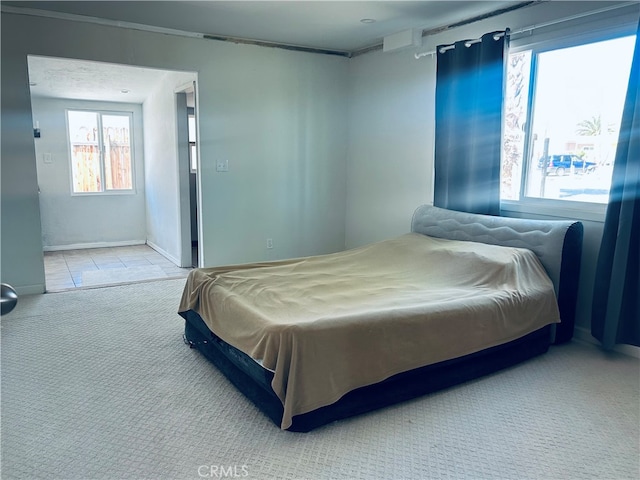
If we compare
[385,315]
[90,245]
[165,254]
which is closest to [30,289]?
[165,254]

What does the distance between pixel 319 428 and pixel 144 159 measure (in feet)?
19.2

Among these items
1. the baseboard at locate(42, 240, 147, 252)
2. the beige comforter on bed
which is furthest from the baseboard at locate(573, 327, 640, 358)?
the baseboard at locate(42, 240, 147, 252)

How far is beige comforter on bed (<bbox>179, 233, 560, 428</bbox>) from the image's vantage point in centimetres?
211

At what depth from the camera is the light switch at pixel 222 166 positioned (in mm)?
4727

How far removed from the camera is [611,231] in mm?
2969

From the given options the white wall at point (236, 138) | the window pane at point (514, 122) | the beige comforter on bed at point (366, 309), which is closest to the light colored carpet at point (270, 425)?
the beige comforter on bed at point (366, 309)

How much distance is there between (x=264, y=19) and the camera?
157 inches

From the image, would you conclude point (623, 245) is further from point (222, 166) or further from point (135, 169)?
point (135, 169)

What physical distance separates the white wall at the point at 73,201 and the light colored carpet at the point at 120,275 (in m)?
1.70

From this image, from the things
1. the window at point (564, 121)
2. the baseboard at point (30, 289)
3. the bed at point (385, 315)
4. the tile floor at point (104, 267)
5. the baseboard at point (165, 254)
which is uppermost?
the window at point (564, 121)

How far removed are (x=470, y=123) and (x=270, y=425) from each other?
285 cm

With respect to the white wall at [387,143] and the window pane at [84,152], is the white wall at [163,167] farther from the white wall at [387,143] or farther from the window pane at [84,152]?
the white wall at [387,143]

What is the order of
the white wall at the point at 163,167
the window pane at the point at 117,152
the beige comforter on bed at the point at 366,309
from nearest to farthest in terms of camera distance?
the beige comforter on bed at the point at 366,309 → the white wall at the point at 163,167 → the window pane at the point at 117,152

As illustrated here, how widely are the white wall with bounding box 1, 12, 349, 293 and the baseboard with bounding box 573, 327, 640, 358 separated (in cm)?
285
